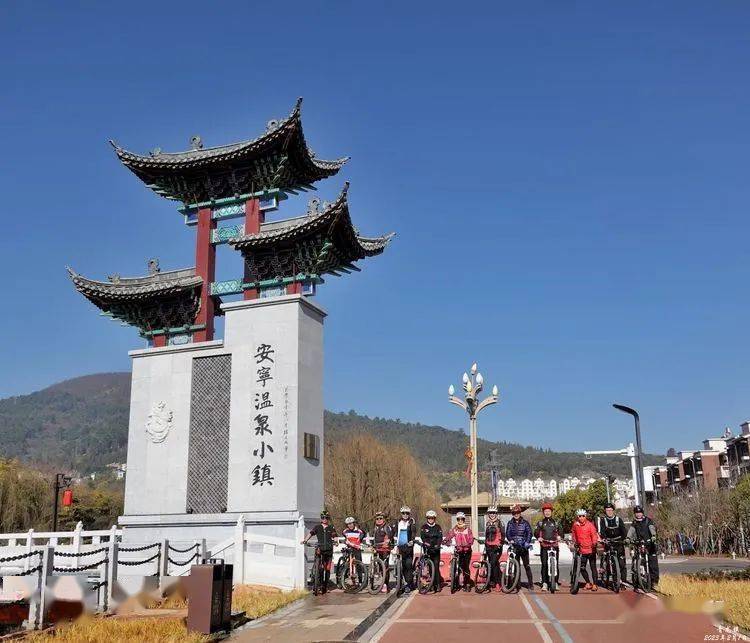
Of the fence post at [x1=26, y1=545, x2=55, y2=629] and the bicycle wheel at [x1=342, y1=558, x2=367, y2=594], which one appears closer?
the fence post at [x1=26, y1=545, x2=55, y2=629]

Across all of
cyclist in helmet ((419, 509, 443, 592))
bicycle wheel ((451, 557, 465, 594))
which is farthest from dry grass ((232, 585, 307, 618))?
bicycle wheel ((451, 557, 465, 594))

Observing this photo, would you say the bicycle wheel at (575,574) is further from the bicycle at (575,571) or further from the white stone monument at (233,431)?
the white stone monument at (233,431)

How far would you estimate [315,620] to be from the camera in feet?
39.1

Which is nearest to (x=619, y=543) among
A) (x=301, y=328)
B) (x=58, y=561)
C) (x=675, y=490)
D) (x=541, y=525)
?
(x=541, y=525)

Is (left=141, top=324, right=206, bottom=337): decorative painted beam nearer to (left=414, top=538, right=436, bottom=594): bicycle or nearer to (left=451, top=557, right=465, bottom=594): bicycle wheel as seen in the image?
(left=414, top=538, right=436, bottom=594): bicycle

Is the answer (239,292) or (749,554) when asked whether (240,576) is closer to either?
(239,292)

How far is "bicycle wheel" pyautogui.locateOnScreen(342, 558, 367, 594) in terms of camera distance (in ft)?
51.8

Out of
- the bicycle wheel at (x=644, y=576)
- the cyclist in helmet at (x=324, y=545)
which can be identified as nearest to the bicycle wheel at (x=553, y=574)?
the bicycle wheel at (x=644, y=576)

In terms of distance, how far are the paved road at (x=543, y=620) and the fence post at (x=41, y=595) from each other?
5.14 m

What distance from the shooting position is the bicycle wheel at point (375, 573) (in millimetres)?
15441

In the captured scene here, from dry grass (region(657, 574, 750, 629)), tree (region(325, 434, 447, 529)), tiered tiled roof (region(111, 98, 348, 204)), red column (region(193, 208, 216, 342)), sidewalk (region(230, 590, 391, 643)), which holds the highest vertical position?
tiered tiled roof (region(111, 98, 348, 204))

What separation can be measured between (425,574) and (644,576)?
4.32 m

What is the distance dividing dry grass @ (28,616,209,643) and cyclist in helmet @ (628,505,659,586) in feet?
29.4

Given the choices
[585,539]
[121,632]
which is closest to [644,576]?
[585,539]
